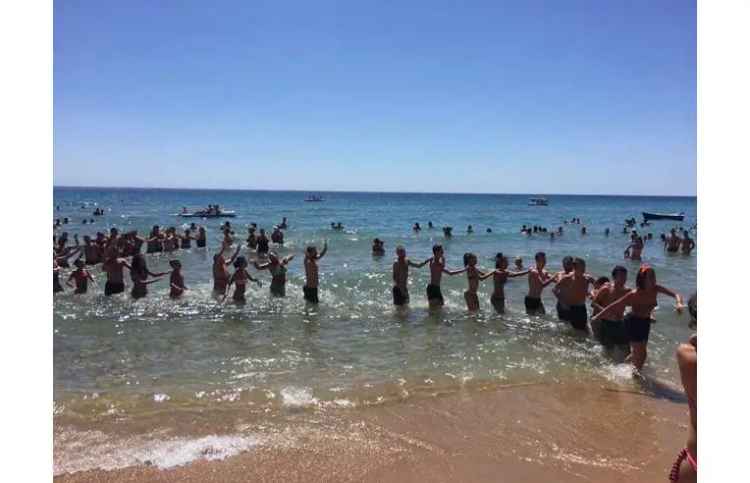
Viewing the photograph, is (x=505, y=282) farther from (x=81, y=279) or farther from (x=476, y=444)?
(x=81, y=279)

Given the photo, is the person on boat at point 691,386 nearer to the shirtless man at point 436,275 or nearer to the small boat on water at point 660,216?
the shirtless man at point 436,275

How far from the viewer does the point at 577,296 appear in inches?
389

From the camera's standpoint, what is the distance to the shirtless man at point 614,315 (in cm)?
811

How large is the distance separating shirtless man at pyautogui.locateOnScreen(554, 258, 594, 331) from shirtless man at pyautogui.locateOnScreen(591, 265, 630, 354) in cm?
106

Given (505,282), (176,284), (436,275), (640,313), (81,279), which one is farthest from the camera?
(81,279)

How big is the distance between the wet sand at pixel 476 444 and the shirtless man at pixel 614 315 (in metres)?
1.78

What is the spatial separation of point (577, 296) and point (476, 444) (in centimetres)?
554

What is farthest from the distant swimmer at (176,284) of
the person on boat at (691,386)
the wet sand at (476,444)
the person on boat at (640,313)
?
the person on boat at (691,386)

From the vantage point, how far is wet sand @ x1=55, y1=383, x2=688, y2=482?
4609mm

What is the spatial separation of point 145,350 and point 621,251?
928 inches

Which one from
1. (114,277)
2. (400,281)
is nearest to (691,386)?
(400,281)

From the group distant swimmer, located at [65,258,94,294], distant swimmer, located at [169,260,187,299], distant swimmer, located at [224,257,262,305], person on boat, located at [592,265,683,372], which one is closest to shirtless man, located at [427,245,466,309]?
distant swimmer, located at [224,257,262,305]
